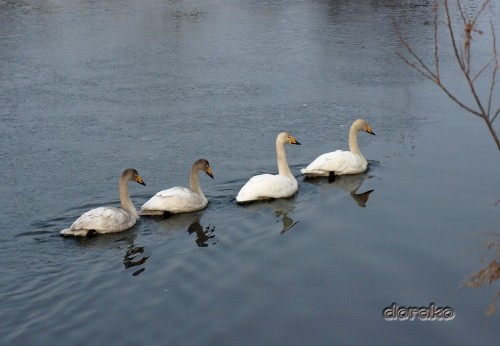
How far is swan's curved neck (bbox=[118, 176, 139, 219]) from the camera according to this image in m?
10.2

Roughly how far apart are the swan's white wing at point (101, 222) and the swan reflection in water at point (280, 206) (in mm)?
1630

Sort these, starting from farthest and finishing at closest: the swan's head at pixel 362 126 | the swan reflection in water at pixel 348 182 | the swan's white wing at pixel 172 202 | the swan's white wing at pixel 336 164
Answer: the swan's head at pixel 362 126, the swan's white wing at pixel 336 164, the swan reflection in water at pixel 348 182, the swan's white wing at pixel 172 202

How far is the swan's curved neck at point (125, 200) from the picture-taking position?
33.4 feet

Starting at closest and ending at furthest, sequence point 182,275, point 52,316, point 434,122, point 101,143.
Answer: point 52,316 < point 182,275 < point 101,143 < point 434,122

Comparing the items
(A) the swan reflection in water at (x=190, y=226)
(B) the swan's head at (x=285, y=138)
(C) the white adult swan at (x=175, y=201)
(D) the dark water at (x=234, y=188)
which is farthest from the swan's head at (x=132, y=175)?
(B) the swan's head at (x=285, y=138)

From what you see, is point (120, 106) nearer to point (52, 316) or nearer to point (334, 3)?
point (52, 316)

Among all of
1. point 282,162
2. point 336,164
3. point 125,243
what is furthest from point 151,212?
point 336,164

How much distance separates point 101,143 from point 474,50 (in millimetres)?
8814

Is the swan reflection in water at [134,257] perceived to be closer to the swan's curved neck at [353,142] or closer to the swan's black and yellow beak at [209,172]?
the swan's black and yellow beak at [209,172]

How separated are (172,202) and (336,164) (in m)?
2.47

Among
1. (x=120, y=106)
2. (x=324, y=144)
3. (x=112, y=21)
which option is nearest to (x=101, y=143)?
(x=120, y=106)

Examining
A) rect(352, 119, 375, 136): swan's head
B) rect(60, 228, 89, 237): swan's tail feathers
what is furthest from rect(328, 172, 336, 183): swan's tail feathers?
rect(60, 228, 89, 237): swan's tail feathers

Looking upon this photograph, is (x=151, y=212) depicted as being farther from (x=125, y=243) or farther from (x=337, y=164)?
(x=337, y=164)

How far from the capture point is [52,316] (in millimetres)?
7684
